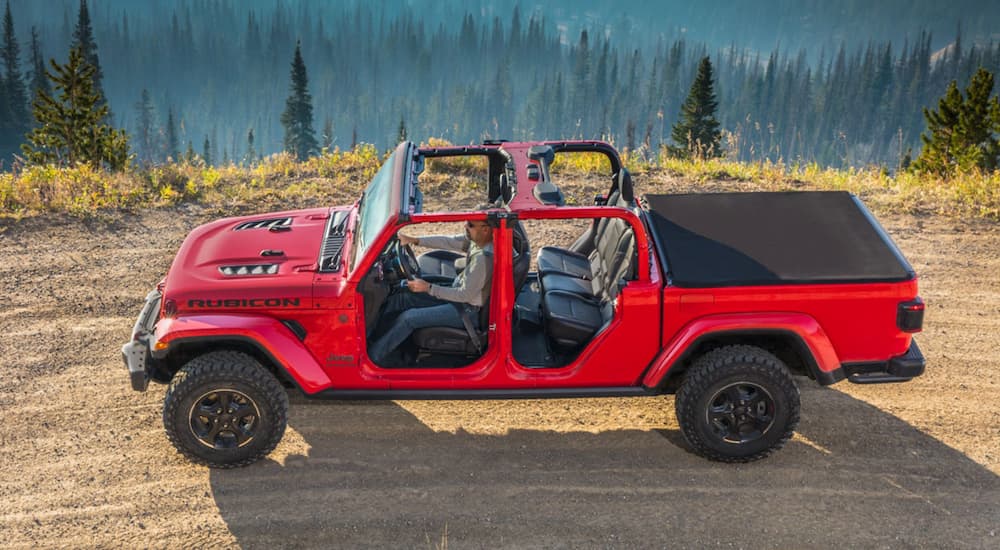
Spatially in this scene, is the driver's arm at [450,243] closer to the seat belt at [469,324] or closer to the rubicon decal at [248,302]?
the seat belt at [469,324]

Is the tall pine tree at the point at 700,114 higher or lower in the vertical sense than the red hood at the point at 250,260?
lower

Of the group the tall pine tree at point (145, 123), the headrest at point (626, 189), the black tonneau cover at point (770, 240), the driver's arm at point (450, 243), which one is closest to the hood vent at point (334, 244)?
the driver's arm at point (450, 243)

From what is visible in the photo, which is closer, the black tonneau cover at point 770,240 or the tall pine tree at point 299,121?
the black tonneau cover at point 770,240

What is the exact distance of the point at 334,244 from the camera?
6.17 metres

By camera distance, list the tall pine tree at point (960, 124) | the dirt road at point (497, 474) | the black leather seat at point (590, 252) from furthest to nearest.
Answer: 1. the tall pine tree at point (960, 124)
2. the black leather seat at point (590, 252)
3. the dirt road at point (497, 474)

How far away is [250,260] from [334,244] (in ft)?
2.04

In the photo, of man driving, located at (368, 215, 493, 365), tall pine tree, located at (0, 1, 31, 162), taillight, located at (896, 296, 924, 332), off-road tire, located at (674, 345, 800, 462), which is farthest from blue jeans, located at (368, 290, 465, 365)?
tall pine tree, located at (0, 1, 31, 162)

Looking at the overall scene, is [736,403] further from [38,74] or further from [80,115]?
[38,74]

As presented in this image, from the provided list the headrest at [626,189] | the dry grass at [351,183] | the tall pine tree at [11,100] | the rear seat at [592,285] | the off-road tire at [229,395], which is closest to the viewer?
the off-road tire at [229,395]

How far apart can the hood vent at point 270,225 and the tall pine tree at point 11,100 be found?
105686 millimetres

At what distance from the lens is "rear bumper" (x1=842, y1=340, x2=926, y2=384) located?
560cm

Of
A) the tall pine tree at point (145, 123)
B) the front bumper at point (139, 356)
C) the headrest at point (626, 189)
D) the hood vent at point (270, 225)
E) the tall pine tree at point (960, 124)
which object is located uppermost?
the headrest at point (626, 189)

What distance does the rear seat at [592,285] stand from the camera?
5.90m

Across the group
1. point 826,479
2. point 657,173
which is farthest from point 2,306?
point 657,173
